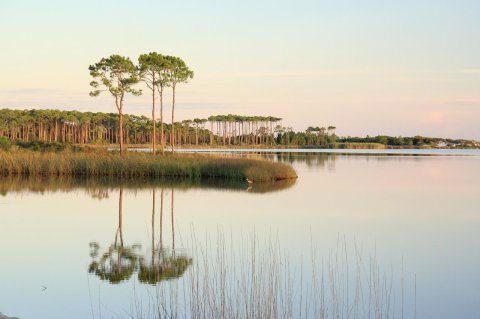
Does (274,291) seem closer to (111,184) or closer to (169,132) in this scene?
(111,184)

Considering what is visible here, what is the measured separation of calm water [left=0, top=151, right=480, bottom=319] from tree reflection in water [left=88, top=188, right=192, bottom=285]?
2 cm

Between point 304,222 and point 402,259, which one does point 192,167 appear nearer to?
point 304,222

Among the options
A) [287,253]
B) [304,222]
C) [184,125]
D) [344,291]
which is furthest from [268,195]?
[184,125]

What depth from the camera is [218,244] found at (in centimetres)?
984

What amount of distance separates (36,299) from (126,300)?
1.16 m

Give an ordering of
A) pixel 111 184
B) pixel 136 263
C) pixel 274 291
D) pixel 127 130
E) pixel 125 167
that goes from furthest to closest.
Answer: pixel 127 130 < pixel 125 167 < pixel 111 184 < pixel 136 263 < pixel 274 291

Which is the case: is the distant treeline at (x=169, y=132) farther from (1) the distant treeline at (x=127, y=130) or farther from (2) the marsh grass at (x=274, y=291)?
(2) the marsh grass at (x=274, y=291)

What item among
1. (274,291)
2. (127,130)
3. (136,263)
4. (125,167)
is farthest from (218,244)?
(127,130)

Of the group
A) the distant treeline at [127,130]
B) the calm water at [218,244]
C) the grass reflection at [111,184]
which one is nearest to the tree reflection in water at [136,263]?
the calm water at [218,244]

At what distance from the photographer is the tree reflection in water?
8.04m

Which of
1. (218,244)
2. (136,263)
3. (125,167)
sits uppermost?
(125,167)

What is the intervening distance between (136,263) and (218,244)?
159cm

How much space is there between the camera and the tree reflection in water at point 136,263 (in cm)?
804

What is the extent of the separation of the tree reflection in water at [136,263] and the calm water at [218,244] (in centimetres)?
2
